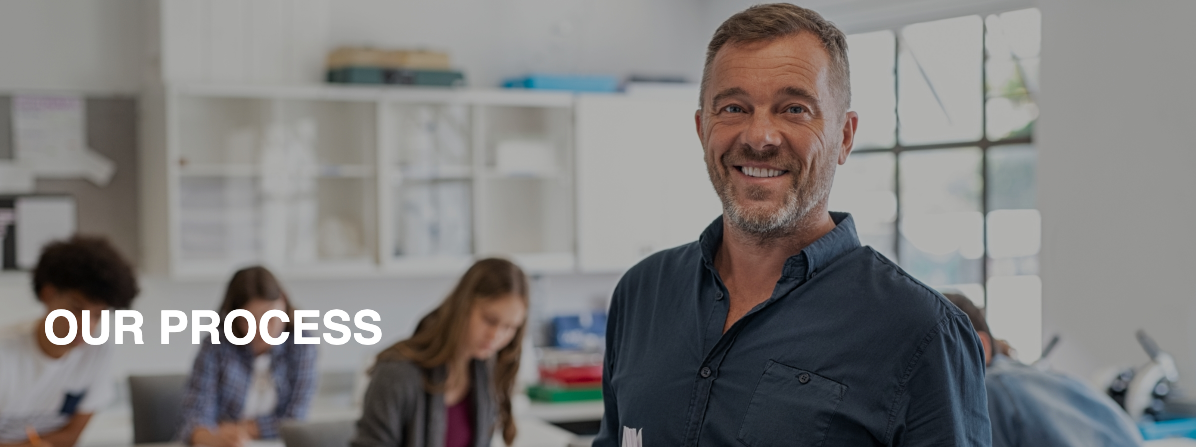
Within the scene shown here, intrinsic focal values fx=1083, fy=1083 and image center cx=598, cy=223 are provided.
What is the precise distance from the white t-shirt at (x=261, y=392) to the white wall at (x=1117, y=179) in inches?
105

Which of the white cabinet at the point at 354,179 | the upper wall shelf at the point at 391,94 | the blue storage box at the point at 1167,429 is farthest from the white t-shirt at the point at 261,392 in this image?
the blue storage box at the point at 1167,429

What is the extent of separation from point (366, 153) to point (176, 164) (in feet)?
2.45

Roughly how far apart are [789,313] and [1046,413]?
3.60ft

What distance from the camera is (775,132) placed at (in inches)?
45.1

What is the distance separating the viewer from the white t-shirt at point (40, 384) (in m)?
3.06

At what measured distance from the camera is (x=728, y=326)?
4.08ft

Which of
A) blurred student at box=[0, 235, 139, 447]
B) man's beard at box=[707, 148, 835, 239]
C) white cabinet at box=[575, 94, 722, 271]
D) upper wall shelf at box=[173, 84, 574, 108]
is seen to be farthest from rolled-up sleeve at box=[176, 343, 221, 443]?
man's beard at box=[707, 148, 835, 239]

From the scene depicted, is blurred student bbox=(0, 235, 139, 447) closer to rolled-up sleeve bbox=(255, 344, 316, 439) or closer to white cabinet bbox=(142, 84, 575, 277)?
rolled-up sleeve bbox=(255, 344, 316, 439)

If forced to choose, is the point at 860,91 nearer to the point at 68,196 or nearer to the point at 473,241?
the point at 473,241

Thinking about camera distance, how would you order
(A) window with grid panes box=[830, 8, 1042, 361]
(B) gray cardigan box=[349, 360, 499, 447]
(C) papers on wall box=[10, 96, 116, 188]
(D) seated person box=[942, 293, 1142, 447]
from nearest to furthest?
(D) seated person box=[942, 293, 1142, 447]
(B) gray cardigan box=[349, 360, 499, 447]
(A) window with grid panes box=[830, 8, 1042, 361]
(C) papers on wall box=[10, 96, 116, 188]

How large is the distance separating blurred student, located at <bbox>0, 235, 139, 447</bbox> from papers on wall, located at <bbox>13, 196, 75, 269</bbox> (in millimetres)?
1156

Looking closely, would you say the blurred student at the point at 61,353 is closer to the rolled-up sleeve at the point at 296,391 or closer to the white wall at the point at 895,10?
the rolled-up sleeve at the point at 296,391

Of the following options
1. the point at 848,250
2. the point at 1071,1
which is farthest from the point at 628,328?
the point at 1071,1

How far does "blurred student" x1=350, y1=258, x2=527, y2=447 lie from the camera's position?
262 centimetres
